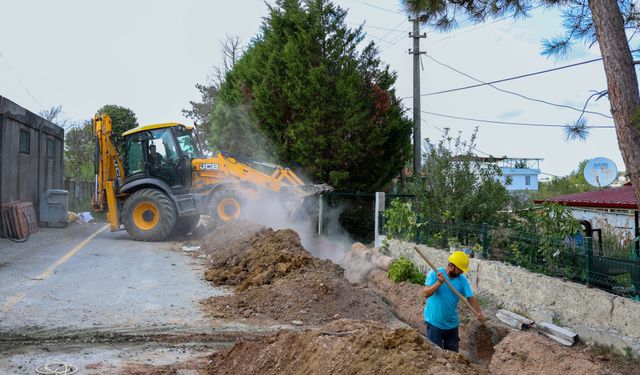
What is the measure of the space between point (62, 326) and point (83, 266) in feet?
15.6

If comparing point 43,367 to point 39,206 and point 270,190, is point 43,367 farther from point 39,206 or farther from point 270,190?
point 39,206

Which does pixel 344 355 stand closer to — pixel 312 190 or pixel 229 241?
pixel 229 241

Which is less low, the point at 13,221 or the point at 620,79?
the point at 620,79

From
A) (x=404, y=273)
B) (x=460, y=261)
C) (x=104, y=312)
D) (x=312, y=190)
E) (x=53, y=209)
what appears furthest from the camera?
(x=53, y=209)

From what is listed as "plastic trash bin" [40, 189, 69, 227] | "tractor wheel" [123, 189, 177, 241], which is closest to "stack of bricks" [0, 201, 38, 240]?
"tractor wheel" [123, 189, 177, 241]

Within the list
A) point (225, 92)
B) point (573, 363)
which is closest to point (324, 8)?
point (225, 92)

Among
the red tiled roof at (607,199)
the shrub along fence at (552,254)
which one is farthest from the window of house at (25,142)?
the red tiled roof at (607,199)

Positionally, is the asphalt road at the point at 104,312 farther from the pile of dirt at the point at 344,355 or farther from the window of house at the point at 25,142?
the window of house at the point at 25,142

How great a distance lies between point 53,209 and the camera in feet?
71.0

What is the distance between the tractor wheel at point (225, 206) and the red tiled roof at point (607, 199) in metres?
8.17

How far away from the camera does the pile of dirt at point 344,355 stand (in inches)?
175

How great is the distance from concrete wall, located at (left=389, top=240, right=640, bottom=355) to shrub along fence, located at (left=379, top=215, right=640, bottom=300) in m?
0.19

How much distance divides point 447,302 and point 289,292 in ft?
10.6

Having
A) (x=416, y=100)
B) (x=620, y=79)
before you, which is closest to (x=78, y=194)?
(x=416, y=100)
